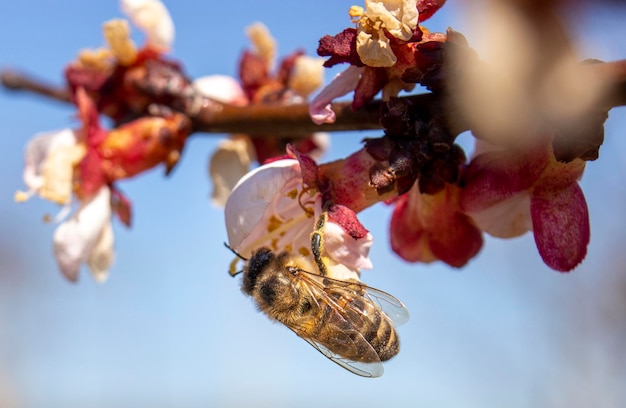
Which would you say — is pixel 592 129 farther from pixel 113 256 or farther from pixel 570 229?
pixel 113 256

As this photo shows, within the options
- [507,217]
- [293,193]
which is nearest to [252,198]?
[293,193]

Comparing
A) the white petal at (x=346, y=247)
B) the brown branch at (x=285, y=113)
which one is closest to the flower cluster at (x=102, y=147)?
the brown branch at (x=285, y=113)

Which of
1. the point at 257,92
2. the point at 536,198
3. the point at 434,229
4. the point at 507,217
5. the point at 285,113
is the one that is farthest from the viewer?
the point at 257,92

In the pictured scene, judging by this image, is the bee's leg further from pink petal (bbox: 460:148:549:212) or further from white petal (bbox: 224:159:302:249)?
pink petal (bbox: 460:148:549:212)

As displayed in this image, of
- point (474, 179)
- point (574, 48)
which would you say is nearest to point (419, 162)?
point (474, 179)

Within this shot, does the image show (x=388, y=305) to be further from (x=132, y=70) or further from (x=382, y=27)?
(x=132, y=70)

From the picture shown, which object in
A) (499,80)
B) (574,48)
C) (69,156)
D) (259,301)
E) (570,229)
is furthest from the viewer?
(69,156)
